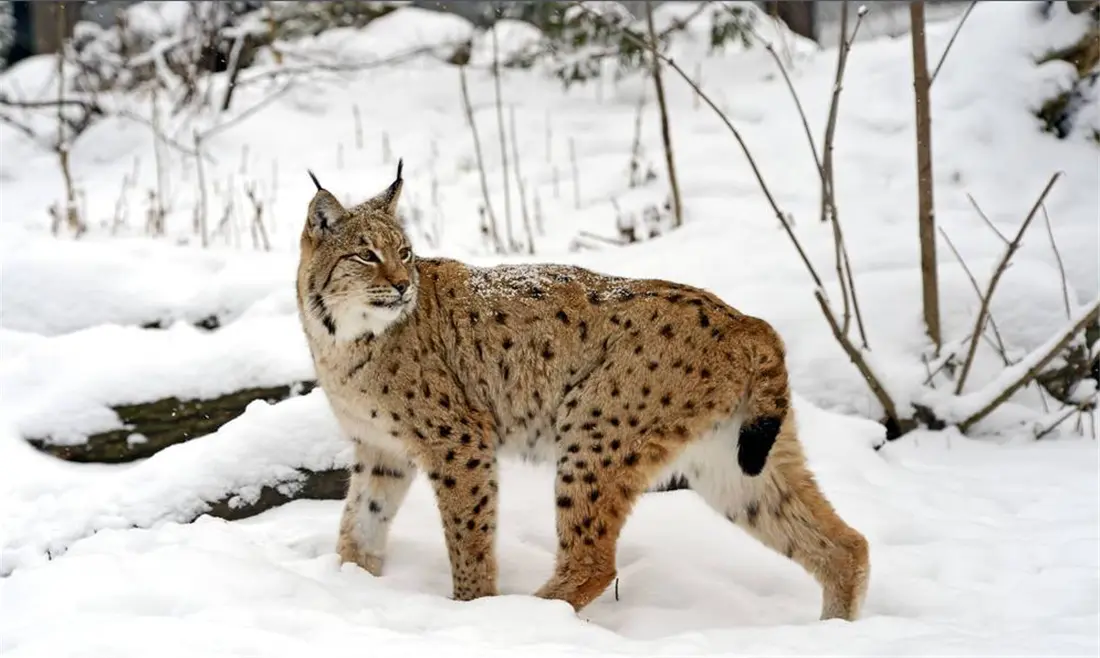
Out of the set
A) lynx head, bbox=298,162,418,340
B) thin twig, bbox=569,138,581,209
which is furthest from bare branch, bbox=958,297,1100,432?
thin twig, bbox=569,138,581,209

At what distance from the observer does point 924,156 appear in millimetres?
5875

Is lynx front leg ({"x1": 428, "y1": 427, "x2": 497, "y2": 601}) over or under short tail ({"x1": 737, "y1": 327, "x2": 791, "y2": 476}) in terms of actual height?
under

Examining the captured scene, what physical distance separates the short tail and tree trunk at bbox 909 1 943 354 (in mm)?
2200

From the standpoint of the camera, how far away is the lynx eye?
4113mm

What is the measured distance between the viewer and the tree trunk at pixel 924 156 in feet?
19.0

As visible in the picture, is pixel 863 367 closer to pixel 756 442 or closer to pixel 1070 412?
pixel 1070 412

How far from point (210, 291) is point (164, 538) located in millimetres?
2570

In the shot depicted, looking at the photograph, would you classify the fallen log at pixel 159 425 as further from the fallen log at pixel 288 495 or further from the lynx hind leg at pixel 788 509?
the lynx hind leg at pixel 788 509

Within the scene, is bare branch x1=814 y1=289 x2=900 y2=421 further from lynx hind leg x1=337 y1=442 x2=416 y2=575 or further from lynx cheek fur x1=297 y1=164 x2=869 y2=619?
lynx hind leg x1=337 y1=442 x2=416 y2=575

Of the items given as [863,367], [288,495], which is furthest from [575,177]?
[288,495]

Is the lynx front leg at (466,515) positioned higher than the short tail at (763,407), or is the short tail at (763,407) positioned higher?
the short tail at (763,407)

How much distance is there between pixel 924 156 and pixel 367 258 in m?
3.31

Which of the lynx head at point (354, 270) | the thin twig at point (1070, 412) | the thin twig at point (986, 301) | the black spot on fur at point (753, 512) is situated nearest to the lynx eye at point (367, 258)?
the lynx head at point (354, 270)

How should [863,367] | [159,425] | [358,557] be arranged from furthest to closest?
[863,367]
[159,425]
[358,557]
